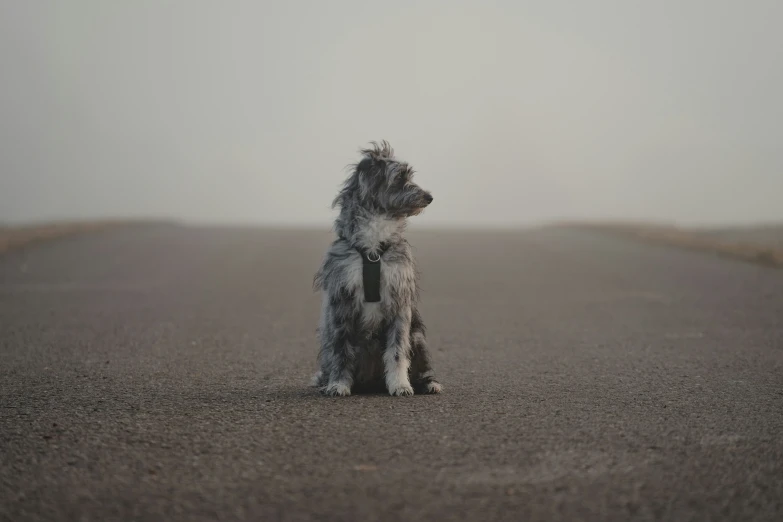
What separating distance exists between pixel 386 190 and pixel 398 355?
1467 mm

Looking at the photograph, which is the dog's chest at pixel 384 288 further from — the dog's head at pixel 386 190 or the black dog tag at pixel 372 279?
the dog's head at pixel 386 190

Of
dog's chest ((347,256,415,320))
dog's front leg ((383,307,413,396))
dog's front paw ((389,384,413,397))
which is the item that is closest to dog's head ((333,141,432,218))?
dog's chest ((347,256,415,320))

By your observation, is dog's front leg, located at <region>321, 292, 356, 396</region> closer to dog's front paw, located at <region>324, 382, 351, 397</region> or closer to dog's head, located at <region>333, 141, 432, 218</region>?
dog's front paw, located at <region>324, 382, 351, 397</region>

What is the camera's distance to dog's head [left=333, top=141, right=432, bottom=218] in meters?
7.22

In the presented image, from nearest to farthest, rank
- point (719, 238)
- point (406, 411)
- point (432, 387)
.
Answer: point (406, 411) < point (432, 387) < point (719, 238)

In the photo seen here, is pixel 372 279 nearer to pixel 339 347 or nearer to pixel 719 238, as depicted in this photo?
pixel 339 347

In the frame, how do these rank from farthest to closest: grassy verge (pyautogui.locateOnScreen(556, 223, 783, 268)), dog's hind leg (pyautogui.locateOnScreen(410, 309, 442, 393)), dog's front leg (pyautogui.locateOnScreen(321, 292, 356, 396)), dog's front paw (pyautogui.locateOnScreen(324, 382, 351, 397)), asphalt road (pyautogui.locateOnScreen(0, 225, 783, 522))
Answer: grassy verge (pyautogui.locateOnScreen(556, 223, 783, 268))
dog's hind leg (pyautogui.locateOnScreen(410, 309, 442, 393))
dog's front paw (pyautogui.locateOnScreen(324, 382, 351, 397))
dog's front leg (pyautogui.locateOnScreen(321, 292, 356, 396))
asphalt road (pyautogui.locateOnScreen(0, 225, 783, 522))

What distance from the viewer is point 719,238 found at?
29797 millimetres

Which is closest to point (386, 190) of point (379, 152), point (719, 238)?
point (379, 152)

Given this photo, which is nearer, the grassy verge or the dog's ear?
the dog's ear

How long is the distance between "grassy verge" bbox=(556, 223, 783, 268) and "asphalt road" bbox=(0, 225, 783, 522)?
192 inches

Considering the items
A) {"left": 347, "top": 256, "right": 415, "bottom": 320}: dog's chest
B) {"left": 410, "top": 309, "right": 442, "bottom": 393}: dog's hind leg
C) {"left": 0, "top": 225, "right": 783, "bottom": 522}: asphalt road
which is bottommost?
{"left": 0, "top": 225, "right": 783, "bottom": 522}: asphalt road

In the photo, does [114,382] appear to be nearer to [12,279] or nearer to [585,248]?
[12,279]

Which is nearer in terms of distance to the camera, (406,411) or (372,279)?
(406,411)
